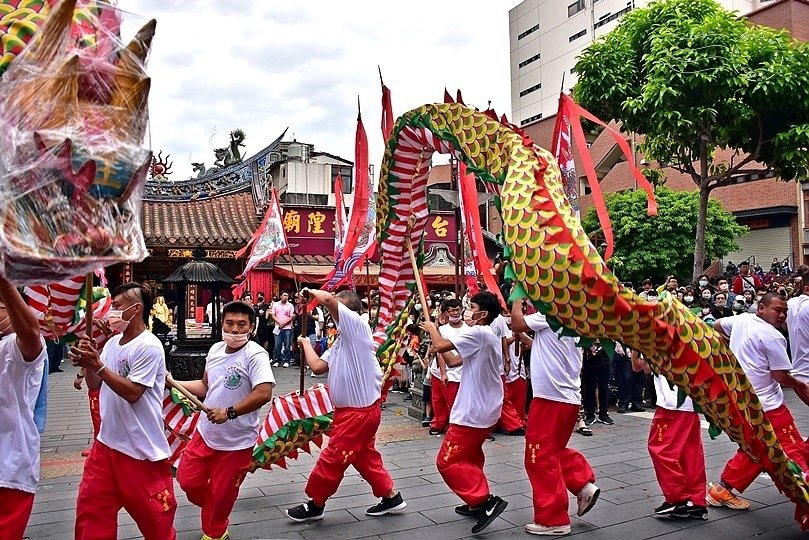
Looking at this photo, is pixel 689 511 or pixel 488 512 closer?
pixel 488 512

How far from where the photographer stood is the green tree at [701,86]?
12492 mm

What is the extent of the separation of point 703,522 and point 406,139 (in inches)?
139

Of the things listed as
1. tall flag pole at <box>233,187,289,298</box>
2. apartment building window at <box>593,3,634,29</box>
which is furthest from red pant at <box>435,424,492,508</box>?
apartment building window at <box>593,3,634,29</box>

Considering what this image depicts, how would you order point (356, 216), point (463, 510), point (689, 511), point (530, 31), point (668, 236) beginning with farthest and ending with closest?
point (530, 31), point (668, 236), point (356, 216), point (463, 510), point (689, 511)

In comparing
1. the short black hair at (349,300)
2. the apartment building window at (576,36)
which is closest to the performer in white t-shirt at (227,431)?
the short black hair at (349,300)

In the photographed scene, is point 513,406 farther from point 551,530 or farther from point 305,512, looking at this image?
point 305,512

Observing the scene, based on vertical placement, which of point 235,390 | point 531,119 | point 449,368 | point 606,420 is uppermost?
point 531,119

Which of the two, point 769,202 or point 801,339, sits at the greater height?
point 769,202

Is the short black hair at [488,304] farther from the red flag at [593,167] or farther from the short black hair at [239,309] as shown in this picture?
the short black hair at [239,309]

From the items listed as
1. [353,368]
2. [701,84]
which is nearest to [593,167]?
[353,368]

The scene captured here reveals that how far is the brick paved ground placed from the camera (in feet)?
14.1

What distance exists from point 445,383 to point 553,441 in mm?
2835

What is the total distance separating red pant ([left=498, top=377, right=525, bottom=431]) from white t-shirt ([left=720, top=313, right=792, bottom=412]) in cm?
340

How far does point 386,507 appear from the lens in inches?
183
